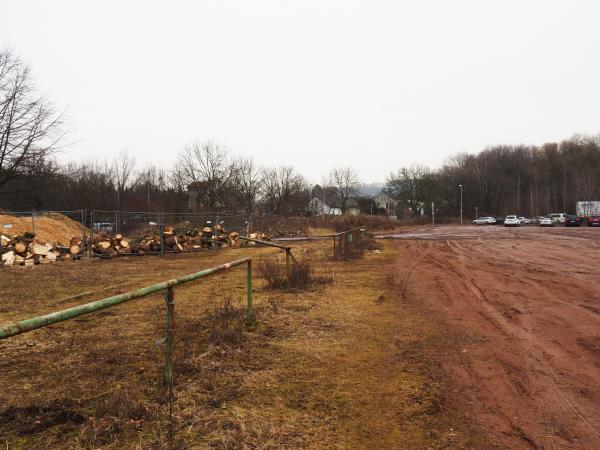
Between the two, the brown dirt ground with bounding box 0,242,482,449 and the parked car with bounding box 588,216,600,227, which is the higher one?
the parked car with bounding box 588,216,600,227

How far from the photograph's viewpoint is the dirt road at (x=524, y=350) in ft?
12.4

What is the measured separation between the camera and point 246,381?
475cm

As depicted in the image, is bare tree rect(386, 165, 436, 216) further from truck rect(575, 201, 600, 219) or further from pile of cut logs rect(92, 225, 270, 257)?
pile of cut logs rect(92, 225, 270, 257)

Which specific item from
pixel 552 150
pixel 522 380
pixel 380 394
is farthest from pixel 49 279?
pixel 552 150

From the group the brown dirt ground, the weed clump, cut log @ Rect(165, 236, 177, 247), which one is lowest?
the brown dirt ground

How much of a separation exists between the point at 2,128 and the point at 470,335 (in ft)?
87.1

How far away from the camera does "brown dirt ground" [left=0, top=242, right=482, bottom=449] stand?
11.9ft

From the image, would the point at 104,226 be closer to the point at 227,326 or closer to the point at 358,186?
the point at 227,326

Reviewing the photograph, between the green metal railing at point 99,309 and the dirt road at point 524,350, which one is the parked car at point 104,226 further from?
the green metal railing at point 99,309

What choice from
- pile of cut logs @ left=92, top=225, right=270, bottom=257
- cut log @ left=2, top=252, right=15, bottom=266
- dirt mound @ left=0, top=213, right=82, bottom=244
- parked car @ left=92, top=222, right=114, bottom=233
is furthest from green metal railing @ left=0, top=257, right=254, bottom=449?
parked car @ left=92, top=222, right=114, bottom=233

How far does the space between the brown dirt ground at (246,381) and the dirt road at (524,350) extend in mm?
284

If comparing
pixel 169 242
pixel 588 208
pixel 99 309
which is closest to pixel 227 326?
pixel 99 309

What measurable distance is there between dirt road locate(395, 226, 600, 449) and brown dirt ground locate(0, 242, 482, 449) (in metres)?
0.28

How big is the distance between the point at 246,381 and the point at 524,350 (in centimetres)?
379
